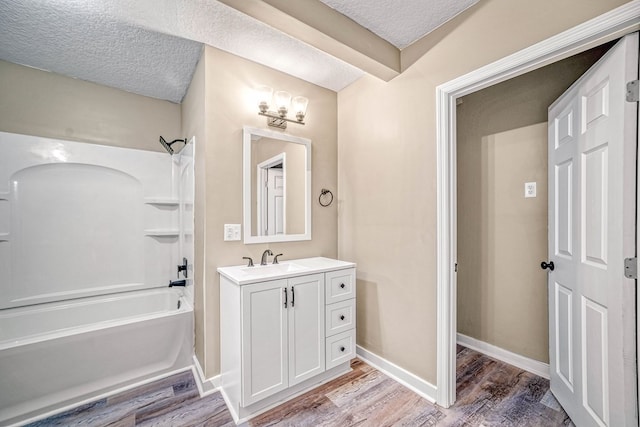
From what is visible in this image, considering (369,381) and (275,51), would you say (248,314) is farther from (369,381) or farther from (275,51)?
(275,51)

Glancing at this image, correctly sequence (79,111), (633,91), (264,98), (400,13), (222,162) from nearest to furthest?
(633,91) → (400,13) → (222,162) → (264,98) → (79,111)

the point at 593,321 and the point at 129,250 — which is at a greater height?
the point at 129,250

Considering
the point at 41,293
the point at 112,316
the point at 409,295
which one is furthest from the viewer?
the point at 112,316

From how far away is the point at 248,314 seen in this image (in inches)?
66.1

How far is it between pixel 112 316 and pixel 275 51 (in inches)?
112

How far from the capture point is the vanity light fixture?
7.06ft

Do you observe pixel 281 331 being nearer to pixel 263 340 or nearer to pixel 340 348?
pixel 263 340

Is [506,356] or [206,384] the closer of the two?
[206,384]

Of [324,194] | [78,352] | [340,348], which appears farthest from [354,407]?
[78,352]

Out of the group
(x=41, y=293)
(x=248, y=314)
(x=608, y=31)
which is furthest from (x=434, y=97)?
(x=41, y=293)

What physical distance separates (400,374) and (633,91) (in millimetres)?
2120

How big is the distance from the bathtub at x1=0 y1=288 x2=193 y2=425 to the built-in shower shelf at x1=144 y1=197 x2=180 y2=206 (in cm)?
102

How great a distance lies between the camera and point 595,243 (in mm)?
1406

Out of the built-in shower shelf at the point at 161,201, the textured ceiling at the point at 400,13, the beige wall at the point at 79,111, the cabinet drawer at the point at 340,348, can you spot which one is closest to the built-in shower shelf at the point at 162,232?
the built-in shower shelf at the point at 161,201
